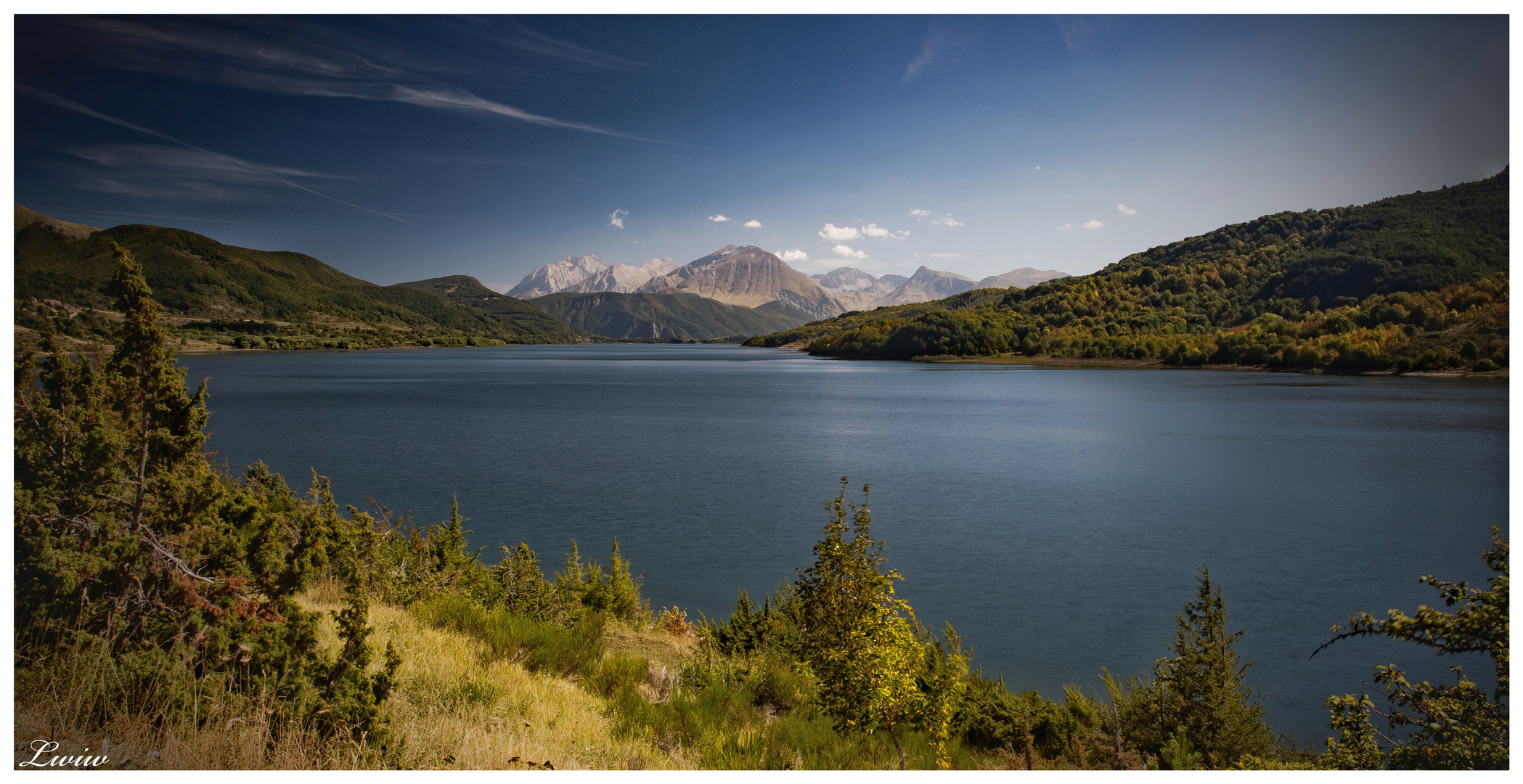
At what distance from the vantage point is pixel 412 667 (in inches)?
250

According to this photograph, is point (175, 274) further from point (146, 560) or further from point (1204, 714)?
point (1204, 714)

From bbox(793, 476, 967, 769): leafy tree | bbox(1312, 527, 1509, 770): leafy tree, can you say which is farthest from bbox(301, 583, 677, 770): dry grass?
bbox(1312, 527, 1509, 770): leafy tree

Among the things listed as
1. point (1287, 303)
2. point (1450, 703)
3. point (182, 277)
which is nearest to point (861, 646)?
point (1450, 703)

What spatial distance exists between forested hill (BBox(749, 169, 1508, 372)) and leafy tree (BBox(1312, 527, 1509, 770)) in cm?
407

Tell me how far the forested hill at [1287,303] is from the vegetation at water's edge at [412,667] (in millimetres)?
5861

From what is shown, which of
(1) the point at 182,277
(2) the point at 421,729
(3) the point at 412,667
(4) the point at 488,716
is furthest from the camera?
(1) the point at 182,277

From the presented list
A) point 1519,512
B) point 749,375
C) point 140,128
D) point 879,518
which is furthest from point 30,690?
point 749,375

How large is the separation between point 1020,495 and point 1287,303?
312ft

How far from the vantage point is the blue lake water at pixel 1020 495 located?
14.0m

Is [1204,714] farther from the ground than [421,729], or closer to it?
closer to it

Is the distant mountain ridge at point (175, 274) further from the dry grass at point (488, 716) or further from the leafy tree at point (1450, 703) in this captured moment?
the leafy tree at point (1450, 703)

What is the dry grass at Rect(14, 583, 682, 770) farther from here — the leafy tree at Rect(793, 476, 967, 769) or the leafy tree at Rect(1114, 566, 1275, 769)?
the leafy tree at Rect(1114, 566, 1275, 769)

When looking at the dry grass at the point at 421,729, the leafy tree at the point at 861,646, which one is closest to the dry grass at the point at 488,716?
the dry grass at the point at 421,729
